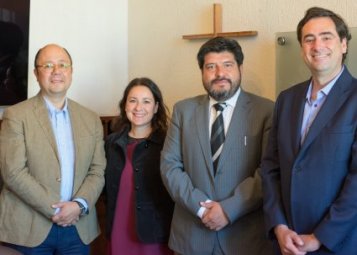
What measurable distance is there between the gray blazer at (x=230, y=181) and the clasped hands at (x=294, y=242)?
24cm

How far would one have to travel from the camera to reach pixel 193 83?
288cm

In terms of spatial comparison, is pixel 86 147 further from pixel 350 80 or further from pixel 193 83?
pixel 350 80

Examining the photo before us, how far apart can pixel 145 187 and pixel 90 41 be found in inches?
55.0

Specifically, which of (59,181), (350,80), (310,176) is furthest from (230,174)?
(59,181)

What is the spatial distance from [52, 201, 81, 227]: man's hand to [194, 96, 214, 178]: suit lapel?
2.15 feet

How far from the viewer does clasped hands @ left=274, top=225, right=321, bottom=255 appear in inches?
59.1

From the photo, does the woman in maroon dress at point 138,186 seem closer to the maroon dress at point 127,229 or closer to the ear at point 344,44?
the maroon dress at point 127,229

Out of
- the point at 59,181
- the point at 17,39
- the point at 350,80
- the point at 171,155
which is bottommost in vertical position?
the point at 59,181

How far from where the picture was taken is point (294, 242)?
1547mm

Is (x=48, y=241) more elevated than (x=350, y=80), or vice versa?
(x=350, y=80)

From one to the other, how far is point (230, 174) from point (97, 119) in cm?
81

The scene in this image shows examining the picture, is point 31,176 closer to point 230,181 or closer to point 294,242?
point 230,181

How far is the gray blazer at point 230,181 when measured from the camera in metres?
1.84

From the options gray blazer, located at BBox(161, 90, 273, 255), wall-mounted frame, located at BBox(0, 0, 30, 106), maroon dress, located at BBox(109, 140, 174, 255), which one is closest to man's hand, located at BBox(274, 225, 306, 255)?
gray blazer, located at BBox(161, 90, 273, 255)
